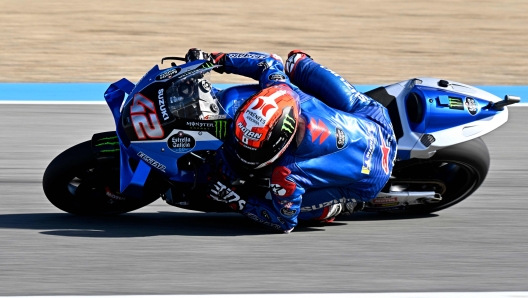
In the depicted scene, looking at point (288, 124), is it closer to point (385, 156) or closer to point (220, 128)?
point (220, 128)

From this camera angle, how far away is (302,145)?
4699 millimetres

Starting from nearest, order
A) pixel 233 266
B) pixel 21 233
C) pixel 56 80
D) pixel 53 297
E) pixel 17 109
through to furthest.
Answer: pixel 53 297 → pixel 233 266 → pixel 21 233 → pixel 17 109 → pixel 56 80

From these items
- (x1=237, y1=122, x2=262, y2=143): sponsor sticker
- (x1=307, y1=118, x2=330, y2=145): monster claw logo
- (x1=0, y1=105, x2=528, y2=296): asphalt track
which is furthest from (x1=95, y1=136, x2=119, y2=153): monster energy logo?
(x1=307, y1=118, x2=330, y2=145): monster claw logo

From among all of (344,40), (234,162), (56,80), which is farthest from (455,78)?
(234,162)

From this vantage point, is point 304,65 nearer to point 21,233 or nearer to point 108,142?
point 108,142

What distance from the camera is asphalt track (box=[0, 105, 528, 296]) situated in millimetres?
4523

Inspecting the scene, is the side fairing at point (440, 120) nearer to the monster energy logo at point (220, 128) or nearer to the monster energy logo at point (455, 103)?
the monster energy logo at point (455, 103)

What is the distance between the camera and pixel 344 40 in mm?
11414

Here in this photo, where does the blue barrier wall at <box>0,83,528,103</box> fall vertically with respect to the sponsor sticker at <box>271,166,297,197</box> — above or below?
below

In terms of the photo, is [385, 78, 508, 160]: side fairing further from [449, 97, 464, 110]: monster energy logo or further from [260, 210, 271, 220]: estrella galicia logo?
[260, 210, 271, 220]: estrella galicia logo

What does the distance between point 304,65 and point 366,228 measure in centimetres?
115

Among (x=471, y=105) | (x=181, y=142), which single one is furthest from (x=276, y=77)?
(x=471, y=105)

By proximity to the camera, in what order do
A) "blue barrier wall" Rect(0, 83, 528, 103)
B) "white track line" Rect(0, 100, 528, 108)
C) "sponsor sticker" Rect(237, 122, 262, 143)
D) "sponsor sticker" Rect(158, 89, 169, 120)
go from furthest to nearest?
"blue barrier wall" Rect(0, 83, 528, 103) → "white track line" Rect(0, 100, 528, 108) → "sponsor sticker" Rect(158, 89, 169, 120) → "sponsor sticker" Rect(237, 122, 262, 143)

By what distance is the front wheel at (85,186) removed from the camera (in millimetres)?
4949
